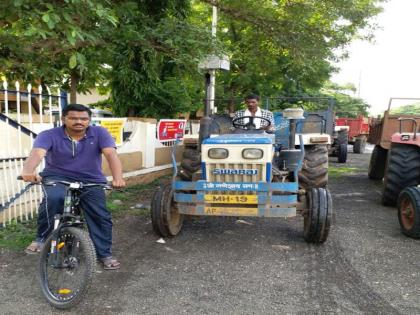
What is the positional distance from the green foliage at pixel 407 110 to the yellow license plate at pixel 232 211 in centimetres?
541

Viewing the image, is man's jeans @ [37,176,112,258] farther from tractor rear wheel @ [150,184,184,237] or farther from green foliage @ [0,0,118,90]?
green foliage @ [0,0,118,90]

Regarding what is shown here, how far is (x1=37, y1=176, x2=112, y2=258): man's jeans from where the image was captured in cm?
390

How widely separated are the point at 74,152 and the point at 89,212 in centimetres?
61

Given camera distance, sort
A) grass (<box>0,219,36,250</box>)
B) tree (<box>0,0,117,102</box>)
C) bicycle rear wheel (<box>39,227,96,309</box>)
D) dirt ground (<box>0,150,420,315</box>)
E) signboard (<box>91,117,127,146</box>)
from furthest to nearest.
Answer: signboard (<box>91,117,127,146</box>) → grass (<box>0,219,36,250</box>) → tree (<box>0,0,117,102</box>) → dirt ground (<box>0,150,420,315</box>) → bicycle rear wheel (<box>39,227,96,309</box>)

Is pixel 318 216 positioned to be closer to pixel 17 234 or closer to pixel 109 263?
pixel 109 263

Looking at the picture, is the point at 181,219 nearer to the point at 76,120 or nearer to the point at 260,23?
the point at 76,120

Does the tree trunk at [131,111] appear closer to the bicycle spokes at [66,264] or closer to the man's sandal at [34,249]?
the man's sandal at [34,249]

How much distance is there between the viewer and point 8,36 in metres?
5.21

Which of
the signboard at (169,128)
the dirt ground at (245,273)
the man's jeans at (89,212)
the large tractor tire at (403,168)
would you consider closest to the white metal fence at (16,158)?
the dirt ground at (245,273)

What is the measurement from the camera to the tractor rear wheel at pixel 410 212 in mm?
5414

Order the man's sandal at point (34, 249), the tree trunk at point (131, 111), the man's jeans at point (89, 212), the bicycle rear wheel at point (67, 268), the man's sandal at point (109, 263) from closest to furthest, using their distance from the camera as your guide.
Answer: the bicycle rear wheel at point (67, 268) → the man's jeans at point (89, 212) → the man's sandal at point (109, 263) → the man's sandal at point (34, 249) → the tree trunk at point (131, 111)

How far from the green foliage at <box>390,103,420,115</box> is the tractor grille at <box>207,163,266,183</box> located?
5183 mm

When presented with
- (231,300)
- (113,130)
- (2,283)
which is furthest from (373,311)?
(113,130)

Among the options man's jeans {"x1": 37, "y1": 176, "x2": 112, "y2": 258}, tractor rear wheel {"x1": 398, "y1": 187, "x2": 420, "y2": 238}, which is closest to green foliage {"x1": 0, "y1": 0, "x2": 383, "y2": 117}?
man's jeans {"x1": 37, "y1": 176, "x2": 112, "y2": 258}
